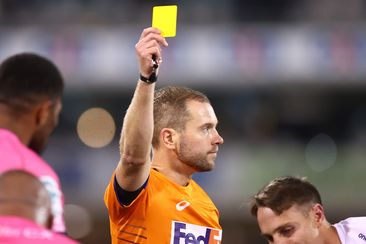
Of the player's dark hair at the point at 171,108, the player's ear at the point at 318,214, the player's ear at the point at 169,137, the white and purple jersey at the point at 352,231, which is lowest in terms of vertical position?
the white and purple jersey at the point at 352,231

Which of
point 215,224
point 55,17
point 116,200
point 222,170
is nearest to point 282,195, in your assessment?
point 215,224

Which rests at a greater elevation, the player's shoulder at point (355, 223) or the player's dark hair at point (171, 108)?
the player's dark hair at point (171, 108)

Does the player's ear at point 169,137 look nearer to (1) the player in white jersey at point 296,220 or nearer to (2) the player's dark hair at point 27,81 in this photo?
(1) the player in white jersey at point 296,220

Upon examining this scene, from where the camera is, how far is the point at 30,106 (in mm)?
2703

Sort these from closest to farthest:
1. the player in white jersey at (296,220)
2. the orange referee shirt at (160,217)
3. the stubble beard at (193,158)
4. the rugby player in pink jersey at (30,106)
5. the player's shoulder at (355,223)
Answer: the rugby player in pink jersey at (30,106) → the orange referee shirt at (160,217) → the stubble beard at (193,158) → the player in white jersey at (296,220) → the player's shoulder at (355,223)

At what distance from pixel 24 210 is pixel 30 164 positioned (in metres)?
0.22

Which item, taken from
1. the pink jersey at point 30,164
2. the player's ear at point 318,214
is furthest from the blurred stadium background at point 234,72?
the pink jersey at point 30,164

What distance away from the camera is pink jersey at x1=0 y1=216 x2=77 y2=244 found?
7.39 feet

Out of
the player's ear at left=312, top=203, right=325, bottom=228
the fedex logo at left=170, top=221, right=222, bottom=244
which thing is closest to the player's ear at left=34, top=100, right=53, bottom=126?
the fedex logo at left=170, top=221, right=222, bottom=244

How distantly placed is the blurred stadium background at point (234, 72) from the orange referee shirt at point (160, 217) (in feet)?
34.6

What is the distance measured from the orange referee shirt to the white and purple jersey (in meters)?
0.77

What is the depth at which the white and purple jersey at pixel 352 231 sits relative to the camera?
14.8ft

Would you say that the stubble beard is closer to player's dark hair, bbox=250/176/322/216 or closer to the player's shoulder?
player's dark hair, bbox=250/176/322/216

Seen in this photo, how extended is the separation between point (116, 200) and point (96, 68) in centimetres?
1208
